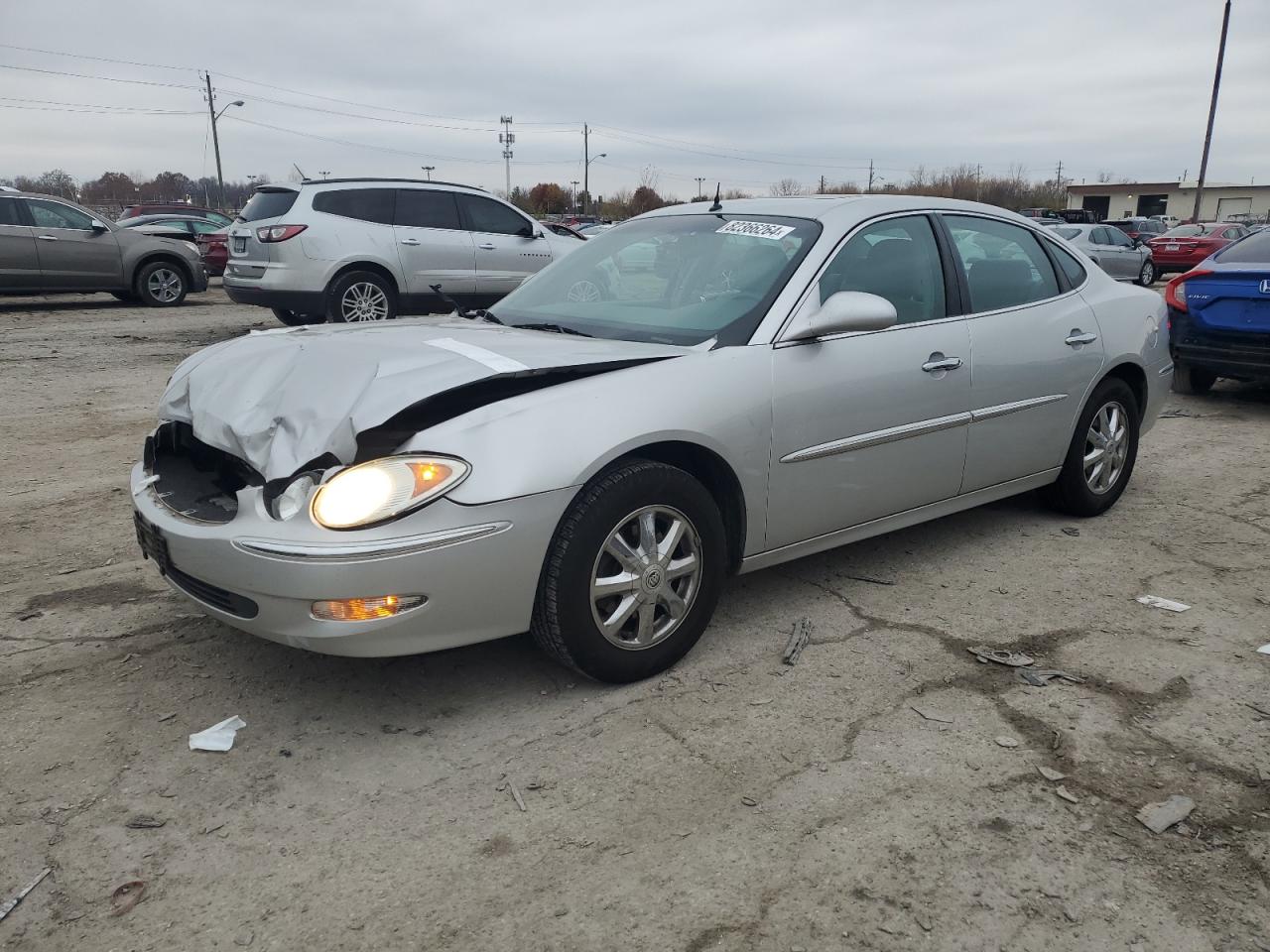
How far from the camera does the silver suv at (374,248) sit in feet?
34.5

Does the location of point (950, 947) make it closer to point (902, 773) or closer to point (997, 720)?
point (902, 773)

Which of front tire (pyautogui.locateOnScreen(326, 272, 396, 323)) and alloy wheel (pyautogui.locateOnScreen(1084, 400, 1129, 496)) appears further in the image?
front tire (pyautogui.locateOnScreen(326, 272, 396, 323))

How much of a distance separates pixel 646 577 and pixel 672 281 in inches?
53.9

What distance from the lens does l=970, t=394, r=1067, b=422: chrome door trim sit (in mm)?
4216

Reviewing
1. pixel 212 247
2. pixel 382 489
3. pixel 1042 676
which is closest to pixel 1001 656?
pixel 1042 676

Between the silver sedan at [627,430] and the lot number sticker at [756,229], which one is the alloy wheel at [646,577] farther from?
the lot number sticker at [756,229]

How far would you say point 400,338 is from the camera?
3.55 metres

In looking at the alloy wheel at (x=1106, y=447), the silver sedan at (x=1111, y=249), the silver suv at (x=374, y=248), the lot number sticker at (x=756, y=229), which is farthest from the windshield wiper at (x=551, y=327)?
the silver sedan at (x=1111, y=249)

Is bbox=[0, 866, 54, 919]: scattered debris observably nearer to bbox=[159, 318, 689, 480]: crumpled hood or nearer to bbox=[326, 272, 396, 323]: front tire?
bbox=[159, 318, 689, 480]: crumpled hood

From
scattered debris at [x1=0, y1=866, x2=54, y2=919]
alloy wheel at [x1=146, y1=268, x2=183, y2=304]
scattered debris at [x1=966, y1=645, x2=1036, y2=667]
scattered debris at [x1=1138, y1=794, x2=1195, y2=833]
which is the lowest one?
scattered debris at [x1=966, y1=645, x2=1036, y2=667]

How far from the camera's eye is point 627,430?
305cm

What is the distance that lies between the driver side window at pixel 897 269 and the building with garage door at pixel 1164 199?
3334 inches

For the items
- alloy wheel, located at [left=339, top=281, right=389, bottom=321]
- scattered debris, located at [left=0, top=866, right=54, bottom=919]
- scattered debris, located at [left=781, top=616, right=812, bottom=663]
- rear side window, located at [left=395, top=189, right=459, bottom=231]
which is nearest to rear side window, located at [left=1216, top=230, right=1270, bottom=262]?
scattered debris, located at [left=781, top=616, right=812, bottom=663]

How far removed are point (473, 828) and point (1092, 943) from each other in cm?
143
